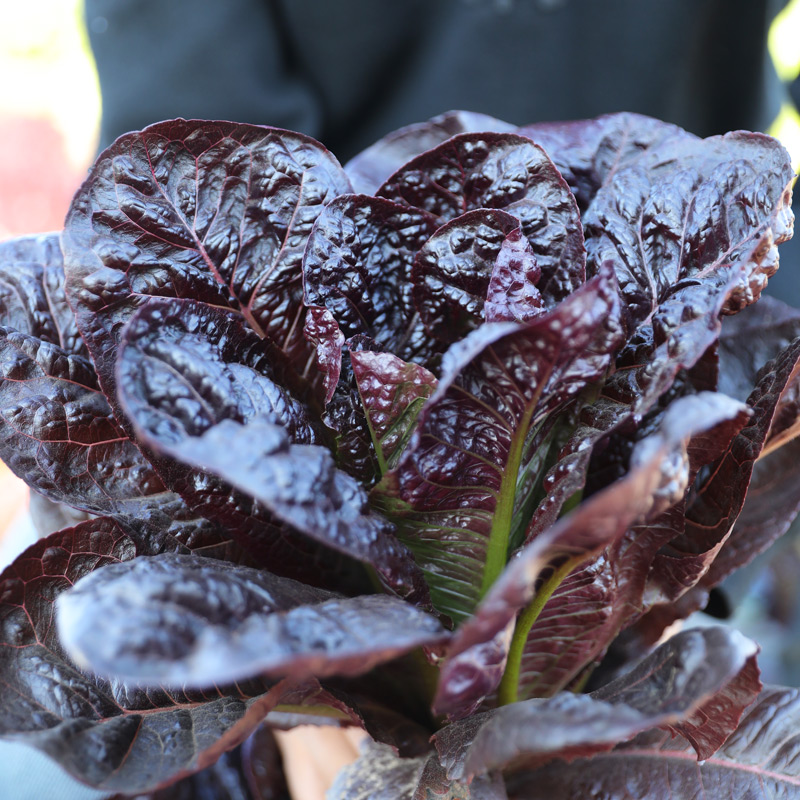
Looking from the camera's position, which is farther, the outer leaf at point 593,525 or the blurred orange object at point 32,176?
the blurred orange object at point 32,176

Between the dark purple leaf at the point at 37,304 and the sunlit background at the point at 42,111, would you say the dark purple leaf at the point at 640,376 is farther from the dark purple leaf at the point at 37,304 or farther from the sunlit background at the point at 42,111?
the sunlit background at the point at 42,111

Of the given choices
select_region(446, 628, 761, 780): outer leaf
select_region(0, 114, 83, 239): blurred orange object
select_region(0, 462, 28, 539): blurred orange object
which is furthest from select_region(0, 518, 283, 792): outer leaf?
select_region(0, 114, 83, 239): blurred orange object

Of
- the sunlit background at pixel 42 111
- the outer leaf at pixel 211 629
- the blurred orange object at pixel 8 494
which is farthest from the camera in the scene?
the sunlit background at pixel 42 111

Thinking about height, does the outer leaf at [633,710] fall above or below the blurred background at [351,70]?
below

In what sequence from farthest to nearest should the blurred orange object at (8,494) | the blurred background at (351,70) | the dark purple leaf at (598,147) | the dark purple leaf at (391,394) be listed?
the blurred orange object at (8,494)
the blurred background at (351,70)
the dark purple leaf at (598,147)
the dark purple leaf at (391,394)

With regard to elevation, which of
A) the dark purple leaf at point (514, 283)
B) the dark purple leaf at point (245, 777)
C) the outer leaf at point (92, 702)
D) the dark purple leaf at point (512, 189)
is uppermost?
the dark purple leaf at point (512, 189)

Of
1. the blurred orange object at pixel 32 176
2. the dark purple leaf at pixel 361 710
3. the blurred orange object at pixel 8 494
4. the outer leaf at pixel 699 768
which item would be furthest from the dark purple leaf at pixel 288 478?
the blurred orange object at pixel 32 176

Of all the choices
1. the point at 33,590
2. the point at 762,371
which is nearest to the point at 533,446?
the point at 762,371

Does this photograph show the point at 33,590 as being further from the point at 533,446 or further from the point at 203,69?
the point at 203,69
